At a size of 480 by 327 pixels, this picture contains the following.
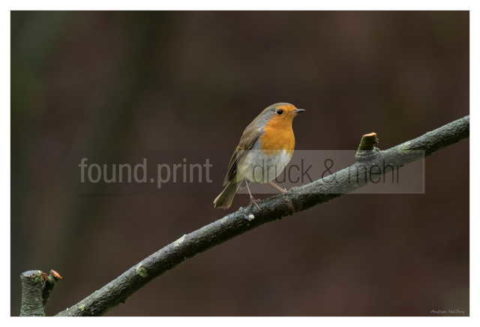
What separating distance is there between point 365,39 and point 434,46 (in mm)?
570

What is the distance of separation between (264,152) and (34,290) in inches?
50.1

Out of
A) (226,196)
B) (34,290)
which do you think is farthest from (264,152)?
(34,290)

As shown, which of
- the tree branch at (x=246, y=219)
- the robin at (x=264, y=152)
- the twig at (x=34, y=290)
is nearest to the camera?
the tree branch at (x=246, y=219)

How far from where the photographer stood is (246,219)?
7.45 ft

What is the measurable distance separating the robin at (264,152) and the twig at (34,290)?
0.95m

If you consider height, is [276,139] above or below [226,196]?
above

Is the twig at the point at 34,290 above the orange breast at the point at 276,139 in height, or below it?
below

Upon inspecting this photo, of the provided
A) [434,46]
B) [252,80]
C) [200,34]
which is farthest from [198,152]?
[434,46]

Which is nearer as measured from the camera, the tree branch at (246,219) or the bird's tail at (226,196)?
the tree branch at (246,219)

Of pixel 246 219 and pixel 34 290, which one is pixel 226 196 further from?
pixel 34 290

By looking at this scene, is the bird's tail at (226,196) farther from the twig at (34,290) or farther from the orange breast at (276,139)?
the twig at (34,290)

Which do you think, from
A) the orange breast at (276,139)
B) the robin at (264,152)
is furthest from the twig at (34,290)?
the orange breast at (276,139)

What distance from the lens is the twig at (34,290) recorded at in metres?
2.35

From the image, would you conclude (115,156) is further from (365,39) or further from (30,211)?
(365,39)
